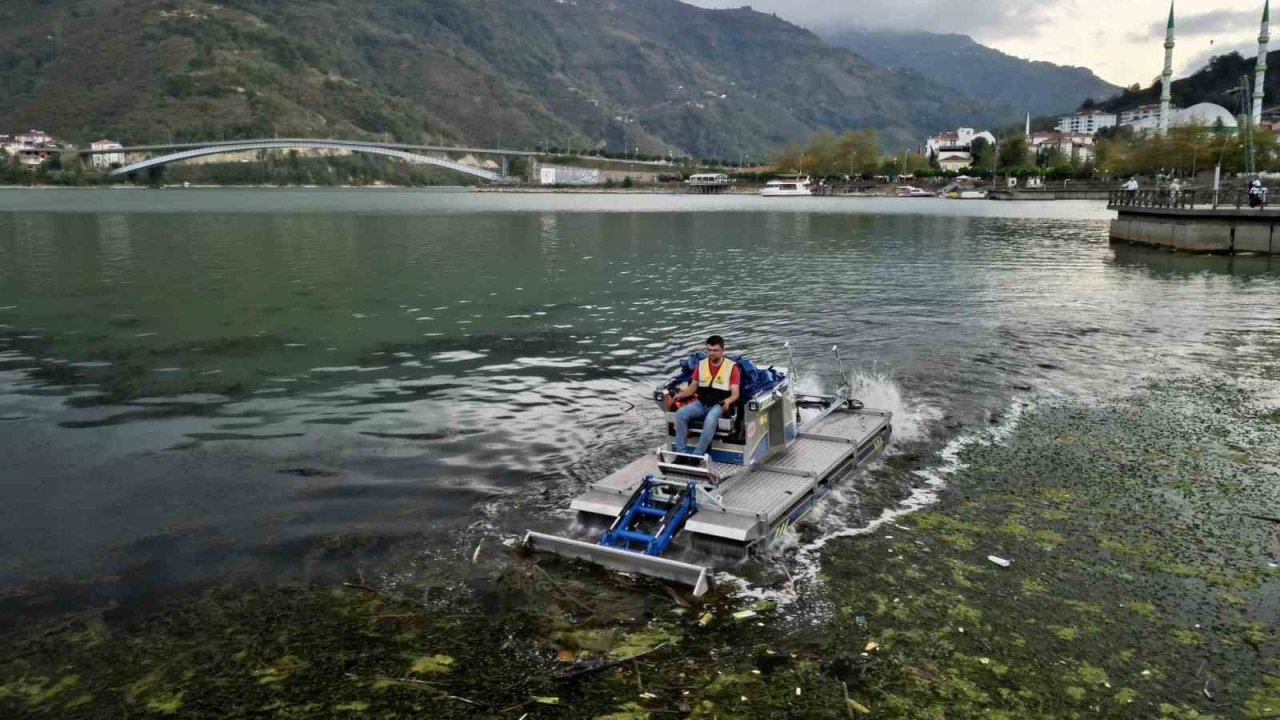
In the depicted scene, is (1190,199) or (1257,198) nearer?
(1257,198)

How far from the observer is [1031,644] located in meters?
8.44

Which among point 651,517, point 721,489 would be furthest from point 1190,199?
point 651,517

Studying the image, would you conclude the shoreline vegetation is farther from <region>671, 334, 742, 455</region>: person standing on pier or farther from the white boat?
the white boat

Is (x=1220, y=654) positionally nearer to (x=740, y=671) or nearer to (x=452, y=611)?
(x=740, y=671)

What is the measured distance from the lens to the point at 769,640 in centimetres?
852

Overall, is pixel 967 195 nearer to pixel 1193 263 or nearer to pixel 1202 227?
pixel 1202 227

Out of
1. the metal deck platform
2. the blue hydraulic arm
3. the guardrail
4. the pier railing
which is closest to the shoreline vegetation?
the blue hydraulic arm

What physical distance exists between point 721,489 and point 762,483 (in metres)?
0.70

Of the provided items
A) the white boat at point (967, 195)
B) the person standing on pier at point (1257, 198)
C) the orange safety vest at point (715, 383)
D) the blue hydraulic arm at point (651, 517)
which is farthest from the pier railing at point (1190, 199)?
the white boat at point (967, 195)

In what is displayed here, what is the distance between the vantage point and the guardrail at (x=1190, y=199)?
180 feet

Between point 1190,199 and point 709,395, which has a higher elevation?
point 1190,199

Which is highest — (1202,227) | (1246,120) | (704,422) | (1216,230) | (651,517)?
(1246,120)

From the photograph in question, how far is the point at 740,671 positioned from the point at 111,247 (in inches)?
2474

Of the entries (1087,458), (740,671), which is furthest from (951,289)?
(740,671)
